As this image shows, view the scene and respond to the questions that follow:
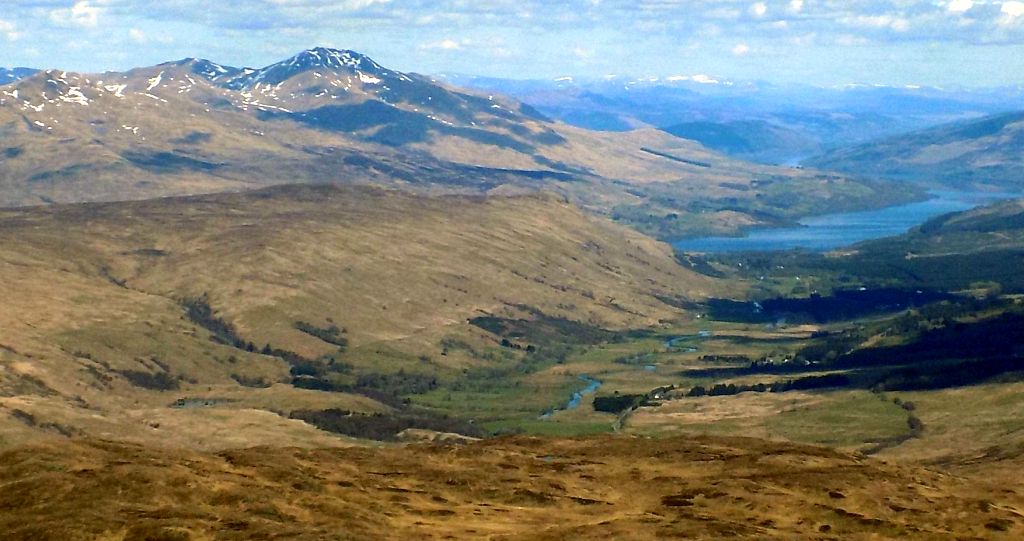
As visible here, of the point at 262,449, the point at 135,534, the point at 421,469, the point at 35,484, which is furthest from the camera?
the point at 262,449

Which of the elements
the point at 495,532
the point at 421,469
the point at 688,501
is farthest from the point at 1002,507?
the point at 421,469

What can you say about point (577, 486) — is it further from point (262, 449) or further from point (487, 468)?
point (262, 449)

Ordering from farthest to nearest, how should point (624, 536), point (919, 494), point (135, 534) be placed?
point (919, 494) < point (624, 536) < point (135, 534)

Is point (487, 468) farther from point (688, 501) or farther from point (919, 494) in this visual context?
point (919, 494)

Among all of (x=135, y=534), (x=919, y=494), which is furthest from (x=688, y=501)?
(x=135, y=534)

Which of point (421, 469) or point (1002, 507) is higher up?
point (1002, 507)

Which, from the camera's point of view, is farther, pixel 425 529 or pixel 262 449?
pixel 262 449
